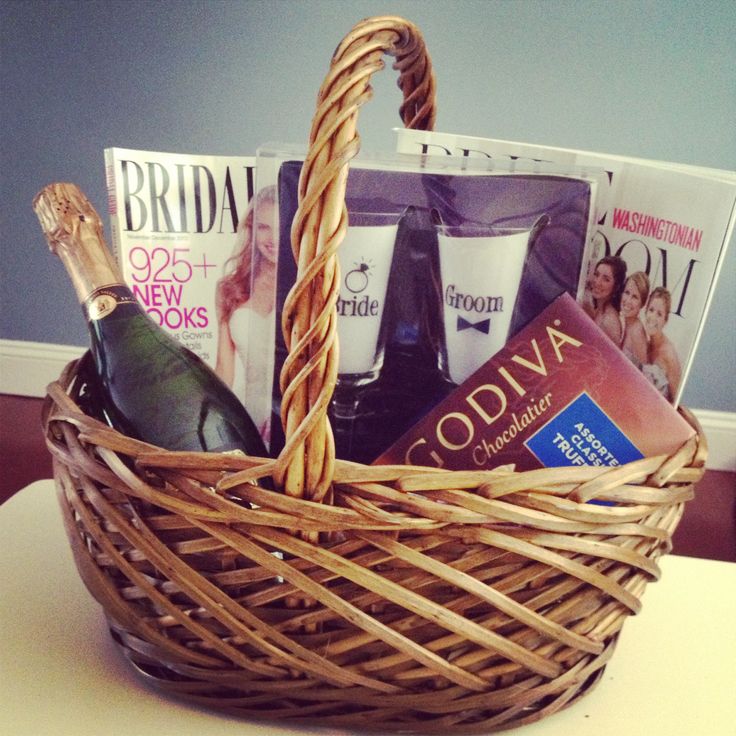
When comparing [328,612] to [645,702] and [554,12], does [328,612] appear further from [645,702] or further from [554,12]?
[554,12]

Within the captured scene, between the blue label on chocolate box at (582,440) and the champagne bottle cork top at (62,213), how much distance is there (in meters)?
0.36

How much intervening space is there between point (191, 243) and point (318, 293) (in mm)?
277

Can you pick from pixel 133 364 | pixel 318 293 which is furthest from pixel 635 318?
pixel 133 364

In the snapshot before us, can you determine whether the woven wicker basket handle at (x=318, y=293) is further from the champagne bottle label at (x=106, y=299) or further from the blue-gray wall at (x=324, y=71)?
the blue-gray wall at (x=324, y=71)

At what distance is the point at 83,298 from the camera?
0.54m

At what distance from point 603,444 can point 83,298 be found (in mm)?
383

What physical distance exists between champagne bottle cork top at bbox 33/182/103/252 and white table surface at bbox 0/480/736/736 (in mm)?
248

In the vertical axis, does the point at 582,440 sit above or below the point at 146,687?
above

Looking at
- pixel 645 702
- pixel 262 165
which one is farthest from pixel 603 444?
pixel 262 165

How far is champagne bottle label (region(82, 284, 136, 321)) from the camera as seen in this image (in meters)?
0.53

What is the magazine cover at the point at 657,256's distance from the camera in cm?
47

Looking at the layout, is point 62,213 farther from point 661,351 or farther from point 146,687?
point 661,351

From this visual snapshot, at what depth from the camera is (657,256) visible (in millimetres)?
502

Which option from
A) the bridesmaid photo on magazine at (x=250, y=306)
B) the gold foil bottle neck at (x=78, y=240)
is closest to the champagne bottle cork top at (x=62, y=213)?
the gold foil bottle neck at (x=78, y=240)
